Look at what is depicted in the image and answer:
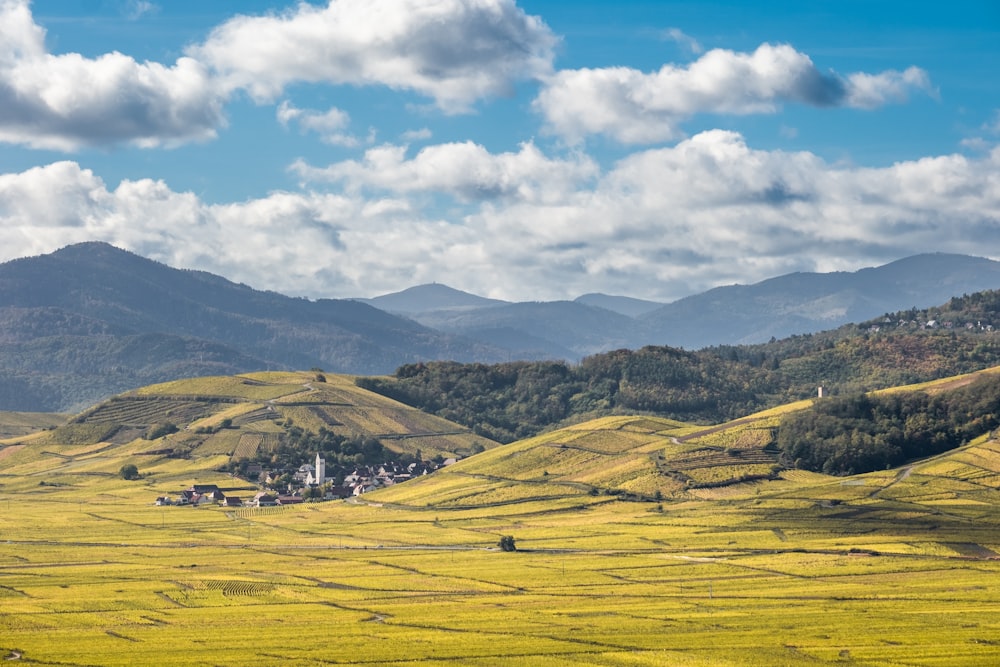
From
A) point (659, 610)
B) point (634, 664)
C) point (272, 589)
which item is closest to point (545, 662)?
point (634, 664)

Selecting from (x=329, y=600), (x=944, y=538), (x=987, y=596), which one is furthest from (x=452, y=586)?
(x=944, y=538)

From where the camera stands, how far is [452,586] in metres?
150

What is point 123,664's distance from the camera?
10412 cm

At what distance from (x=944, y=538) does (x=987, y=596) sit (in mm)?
44809

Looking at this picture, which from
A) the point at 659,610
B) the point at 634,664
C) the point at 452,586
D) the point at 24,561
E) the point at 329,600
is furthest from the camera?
the point at 24,561

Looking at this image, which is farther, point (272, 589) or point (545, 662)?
point (272, 589)

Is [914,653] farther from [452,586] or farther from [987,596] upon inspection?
[452,586]

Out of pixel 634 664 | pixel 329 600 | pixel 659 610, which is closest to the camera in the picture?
pixel 634 664

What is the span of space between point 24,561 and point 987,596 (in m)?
117

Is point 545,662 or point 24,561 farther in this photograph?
point 24,561

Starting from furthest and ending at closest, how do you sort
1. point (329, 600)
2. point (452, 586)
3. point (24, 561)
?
point (24, 561) → point (452, 586) → point (329, 600)

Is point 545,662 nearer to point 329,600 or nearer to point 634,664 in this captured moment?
point 634,664

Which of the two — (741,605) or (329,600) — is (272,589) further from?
(741,605)

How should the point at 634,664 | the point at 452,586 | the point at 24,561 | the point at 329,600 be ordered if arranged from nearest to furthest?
1. the point at 634,664
2. the point at 329,600
3. the point at 452,586
4. the point at 24,561
